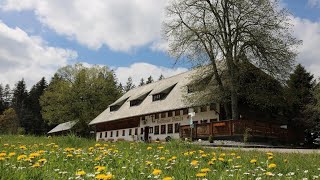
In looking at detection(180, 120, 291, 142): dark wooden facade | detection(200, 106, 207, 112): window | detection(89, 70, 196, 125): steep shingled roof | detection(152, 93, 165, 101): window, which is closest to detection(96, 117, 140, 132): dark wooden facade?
detection(89, 70, 196, 125): steep shingled roof

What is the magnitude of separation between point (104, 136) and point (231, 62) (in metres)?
31.4

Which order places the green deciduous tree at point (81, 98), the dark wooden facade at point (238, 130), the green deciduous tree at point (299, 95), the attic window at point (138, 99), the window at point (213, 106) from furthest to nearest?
1. the green deciduous tree at point (81, 98)
2. the attic window at point (138, 99)
3. the green deciduous tree at point (299, 95)
4. the window at point (213, 106)
5. the dark wooden facade at point (238, 130)

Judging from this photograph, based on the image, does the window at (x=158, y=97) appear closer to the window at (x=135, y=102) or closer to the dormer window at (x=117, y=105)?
the window at (x=135, y=102)

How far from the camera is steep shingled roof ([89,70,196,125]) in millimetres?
43594

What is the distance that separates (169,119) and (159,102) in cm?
268

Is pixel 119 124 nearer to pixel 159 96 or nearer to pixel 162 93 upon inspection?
pixel 159 96

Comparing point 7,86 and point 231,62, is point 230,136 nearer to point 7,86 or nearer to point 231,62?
point 231,62

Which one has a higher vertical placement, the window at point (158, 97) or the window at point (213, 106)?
the window at point (158, 97)

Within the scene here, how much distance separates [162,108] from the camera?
44094 millimetres

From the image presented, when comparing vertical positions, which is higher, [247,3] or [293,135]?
[247,3]

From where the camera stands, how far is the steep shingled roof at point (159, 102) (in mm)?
43594

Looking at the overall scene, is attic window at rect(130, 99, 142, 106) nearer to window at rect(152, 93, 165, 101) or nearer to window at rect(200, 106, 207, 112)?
window at rect(152, 93, 165, 101)

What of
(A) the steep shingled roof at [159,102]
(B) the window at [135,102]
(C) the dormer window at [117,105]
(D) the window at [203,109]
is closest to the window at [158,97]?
(A) the steep shingled roof at [159,102]

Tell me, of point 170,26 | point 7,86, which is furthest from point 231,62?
point 7,86
